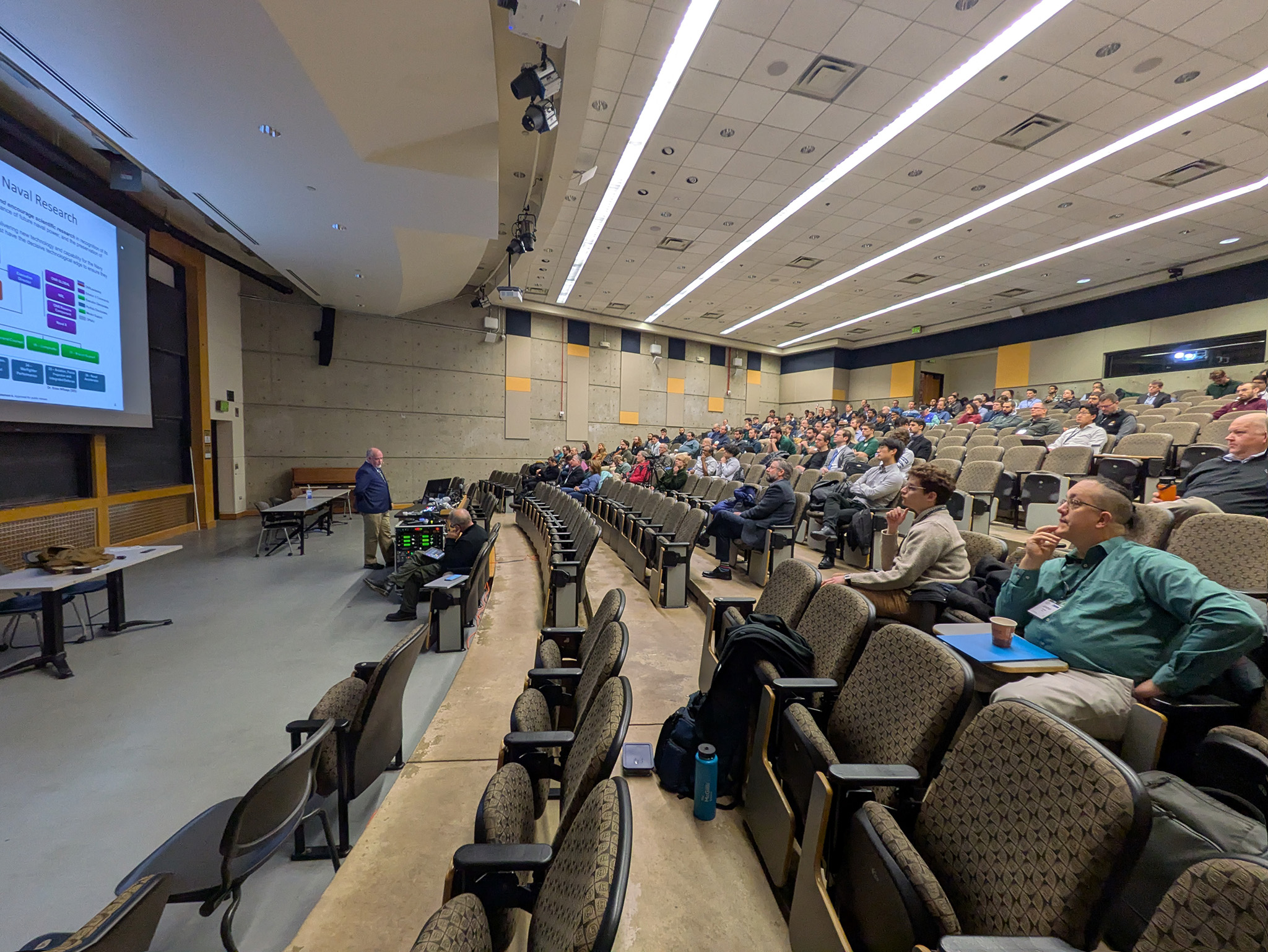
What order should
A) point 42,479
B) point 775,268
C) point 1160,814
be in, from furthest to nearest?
point 775,268 < point 42,479 < point 1160,814

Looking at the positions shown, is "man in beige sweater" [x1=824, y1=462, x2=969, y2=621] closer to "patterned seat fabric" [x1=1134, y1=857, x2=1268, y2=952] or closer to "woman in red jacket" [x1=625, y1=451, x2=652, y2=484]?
"patterned seat fabric" [x1=1134, y1=857, x2=1268, y2=952]

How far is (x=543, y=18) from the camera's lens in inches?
121

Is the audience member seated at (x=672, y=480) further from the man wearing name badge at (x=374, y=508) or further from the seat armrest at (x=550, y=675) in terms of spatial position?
the seat armrest at (x=550, y=675)

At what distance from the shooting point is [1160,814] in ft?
3.39

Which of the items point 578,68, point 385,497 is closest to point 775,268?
point 578,68

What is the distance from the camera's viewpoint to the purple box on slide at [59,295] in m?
4.54

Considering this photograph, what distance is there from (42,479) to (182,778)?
5545 mm

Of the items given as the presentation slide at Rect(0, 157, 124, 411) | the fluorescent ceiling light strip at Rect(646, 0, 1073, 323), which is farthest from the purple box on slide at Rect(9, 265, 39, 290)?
the fluorescent ceiling light strip at Rect(646, 0, 1073, 323)

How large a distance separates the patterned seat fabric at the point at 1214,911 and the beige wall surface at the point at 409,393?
40.0 feet

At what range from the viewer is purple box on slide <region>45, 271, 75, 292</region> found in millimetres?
4531

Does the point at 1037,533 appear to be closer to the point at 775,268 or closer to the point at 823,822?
the point at 823,822

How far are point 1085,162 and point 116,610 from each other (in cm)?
1062

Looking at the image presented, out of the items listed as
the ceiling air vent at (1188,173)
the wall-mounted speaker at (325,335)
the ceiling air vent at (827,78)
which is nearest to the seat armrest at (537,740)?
the ceiling air vent at (827,78)

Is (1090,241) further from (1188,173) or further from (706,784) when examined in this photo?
(706,784)
